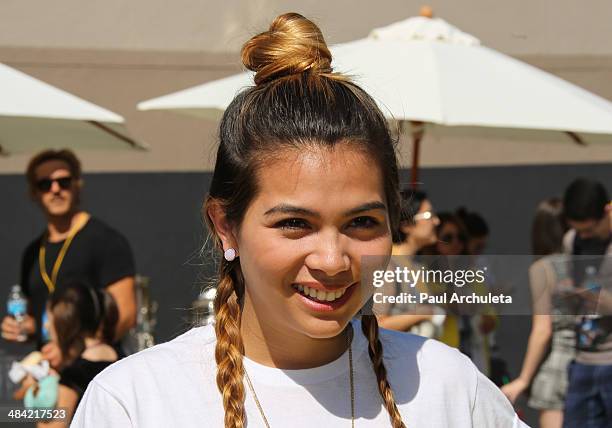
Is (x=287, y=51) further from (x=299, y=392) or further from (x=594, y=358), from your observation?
(x=594, y=358)

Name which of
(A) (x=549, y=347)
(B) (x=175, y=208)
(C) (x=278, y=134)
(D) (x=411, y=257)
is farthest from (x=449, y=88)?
(B) (x=175, y=208)

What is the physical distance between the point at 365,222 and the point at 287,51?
0.35 metres

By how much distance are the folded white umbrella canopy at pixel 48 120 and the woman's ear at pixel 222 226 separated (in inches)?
117

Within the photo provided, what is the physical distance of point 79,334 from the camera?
451 cm

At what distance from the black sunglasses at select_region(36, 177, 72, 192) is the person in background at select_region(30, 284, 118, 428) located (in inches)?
27.6

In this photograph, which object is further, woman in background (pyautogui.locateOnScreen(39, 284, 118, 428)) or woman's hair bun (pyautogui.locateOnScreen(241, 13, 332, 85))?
woman in background (pyautogui.locateOnScreen(39, 284, 118, 428))

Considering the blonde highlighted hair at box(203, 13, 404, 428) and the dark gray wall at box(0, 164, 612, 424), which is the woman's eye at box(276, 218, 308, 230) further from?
the dark gray wall at box(0, 164, 612, 424)

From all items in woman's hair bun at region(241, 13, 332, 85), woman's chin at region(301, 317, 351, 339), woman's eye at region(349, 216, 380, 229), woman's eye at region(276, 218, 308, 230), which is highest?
woman's hair bun at region(241, 13, 332, 85)

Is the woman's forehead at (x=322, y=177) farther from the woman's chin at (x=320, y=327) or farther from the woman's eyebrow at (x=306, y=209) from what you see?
the woman's chin at (x=320, y=327)

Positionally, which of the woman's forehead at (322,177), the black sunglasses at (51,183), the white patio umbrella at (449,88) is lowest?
the woman's forehead at (322,177)

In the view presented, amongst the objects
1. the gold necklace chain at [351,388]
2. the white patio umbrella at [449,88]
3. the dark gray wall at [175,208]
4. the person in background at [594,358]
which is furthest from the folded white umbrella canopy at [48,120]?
the gold necklace chain at [351,388]

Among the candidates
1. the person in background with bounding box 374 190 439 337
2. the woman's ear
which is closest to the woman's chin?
the woman's ear

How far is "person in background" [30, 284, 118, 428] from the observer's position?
4345 mm

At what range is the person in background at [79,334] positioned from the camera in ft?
14.3
